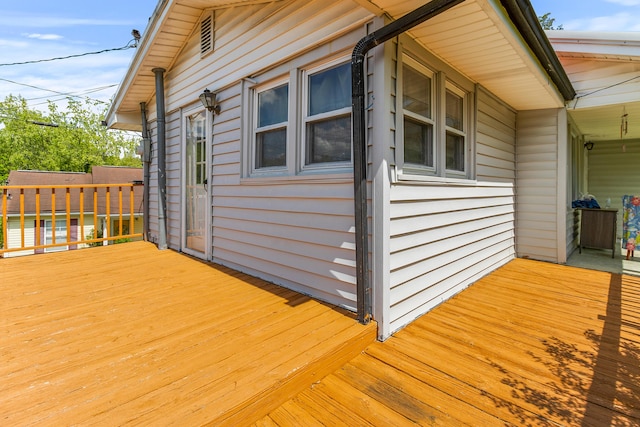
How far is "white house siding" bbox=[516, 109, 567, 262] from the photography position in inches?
177

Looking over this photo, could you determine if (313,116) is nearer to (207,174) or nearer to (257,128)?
(257,128)

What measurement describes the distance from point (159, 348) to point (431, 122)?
2856 millimetres

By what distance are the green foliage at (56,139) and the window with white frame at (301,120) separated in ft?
83.2

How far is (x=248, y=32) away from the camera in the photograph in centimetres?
344

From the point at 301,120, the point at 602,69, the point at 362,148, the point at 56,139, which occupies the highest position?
the point at 56,139

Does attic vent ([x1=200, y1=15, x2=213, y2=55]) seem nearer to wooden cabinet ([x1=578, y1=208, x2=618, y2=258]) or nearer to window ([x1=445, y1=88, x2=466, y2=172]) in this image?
window ([x1=445, y1=88, x2=466, y2=172])

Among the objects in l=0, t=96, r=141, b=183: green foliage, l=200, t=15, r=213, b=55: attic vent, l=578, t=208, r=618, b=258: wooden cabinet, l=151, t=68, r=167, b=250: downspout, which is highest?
l=0, t=96, r=141, b=183: green foliage

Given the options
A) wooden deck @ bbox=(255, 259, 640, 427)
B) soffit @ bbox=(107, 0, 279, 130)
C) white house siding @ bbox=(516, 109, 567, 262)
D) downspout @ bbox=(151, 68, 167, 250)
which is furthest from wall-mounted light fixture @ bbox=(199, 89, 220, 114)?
white house siding @ bbox=(516, 109, 567, 262)

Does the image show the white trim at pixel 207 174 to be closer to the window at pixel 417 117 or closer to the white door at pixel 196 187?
the white door at pixel 196 187

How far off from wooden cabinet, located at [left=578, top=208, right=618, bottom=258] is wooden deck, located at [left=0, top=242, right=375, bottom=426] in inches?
206

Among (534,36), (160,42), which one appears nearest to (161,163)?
(160,42)

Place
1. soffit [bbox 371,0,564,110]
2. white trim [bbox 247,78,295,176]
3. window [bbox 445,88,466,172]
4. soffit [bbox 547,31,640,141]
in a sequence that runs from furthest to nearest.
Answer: soffit [bbox 547,31,640,141] → window [bbox 445,88,466,172] → white trim [bbox 247,78,295,176] → soffit [bbox 371,0,564,110]

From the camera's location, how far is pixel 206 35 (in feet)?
13.4

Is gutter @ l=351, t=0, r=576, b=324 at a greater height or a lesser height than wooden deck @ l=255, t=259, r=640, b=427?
greater
